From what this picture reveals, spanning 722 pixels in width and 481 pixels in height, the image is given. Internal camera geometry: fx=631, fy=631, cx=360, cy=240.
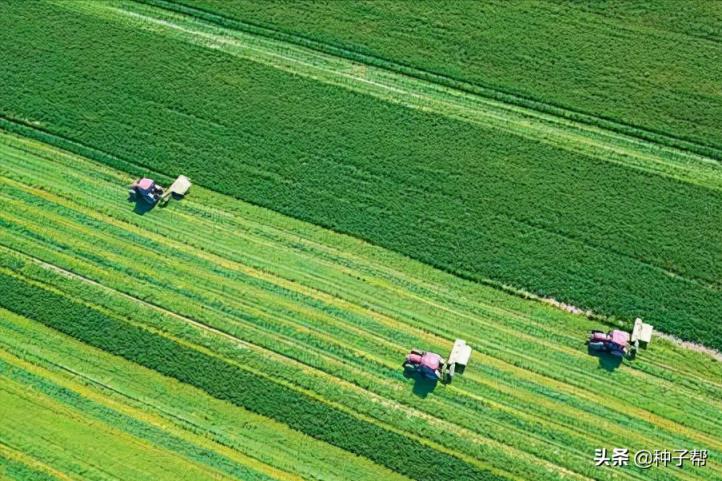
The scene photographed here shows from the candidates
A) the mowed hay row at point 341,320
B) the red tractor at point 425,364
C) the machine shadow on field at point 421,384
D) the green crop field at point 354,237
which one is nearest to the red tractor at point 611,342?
the mowed hay row at point 341,320

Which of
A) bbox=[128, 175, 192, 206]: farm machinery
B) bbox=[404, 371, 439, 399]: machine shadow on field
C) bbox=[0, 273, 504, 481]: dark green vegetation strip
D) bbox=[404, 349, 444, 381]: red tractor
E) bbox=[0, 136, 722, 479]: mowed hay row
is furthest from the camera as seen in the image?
bbox=[128, 175, 192, 206]: farm machinery

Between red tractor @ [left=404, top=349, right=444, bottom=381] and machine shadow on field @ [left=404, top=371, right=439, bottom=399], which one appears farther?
machine shadow on field @ [left=404, top=371, right=439, bottom=399]

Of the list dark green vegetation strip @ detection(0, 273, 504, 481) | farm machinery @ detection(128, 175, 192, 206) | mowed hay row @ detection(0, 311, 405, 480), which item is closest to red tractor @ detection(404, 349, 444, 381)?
dark green vegetation strip @ detection(0, 273, 504, 481)

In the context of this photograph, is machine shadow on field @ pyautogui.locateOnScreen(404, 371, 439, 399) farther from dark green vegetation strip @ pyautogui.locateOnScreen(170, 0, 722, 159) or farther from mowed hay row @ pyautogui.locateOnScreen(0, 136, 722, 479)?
dark green vegetation strip @ pyautogui.locateOnScreen(170, 0, 722, 159)

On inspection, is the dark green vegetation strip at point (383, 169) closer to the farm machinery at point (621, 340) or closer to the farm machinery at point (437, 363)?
the farm machinery at point (621, 340)

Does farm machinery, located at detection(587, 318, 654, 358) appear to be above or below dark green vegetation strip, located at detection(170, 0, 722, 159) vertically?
below

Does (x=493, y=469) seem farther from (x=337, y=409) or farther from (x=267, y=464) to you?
(x=267, y=464)

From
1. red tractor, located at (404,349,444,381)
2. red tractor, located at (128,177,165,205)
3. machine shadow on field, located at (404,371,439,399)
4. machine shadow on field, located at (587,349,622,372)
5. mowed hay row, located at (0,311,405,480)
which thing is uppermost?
red tractor, located at (128,177,165,205)
